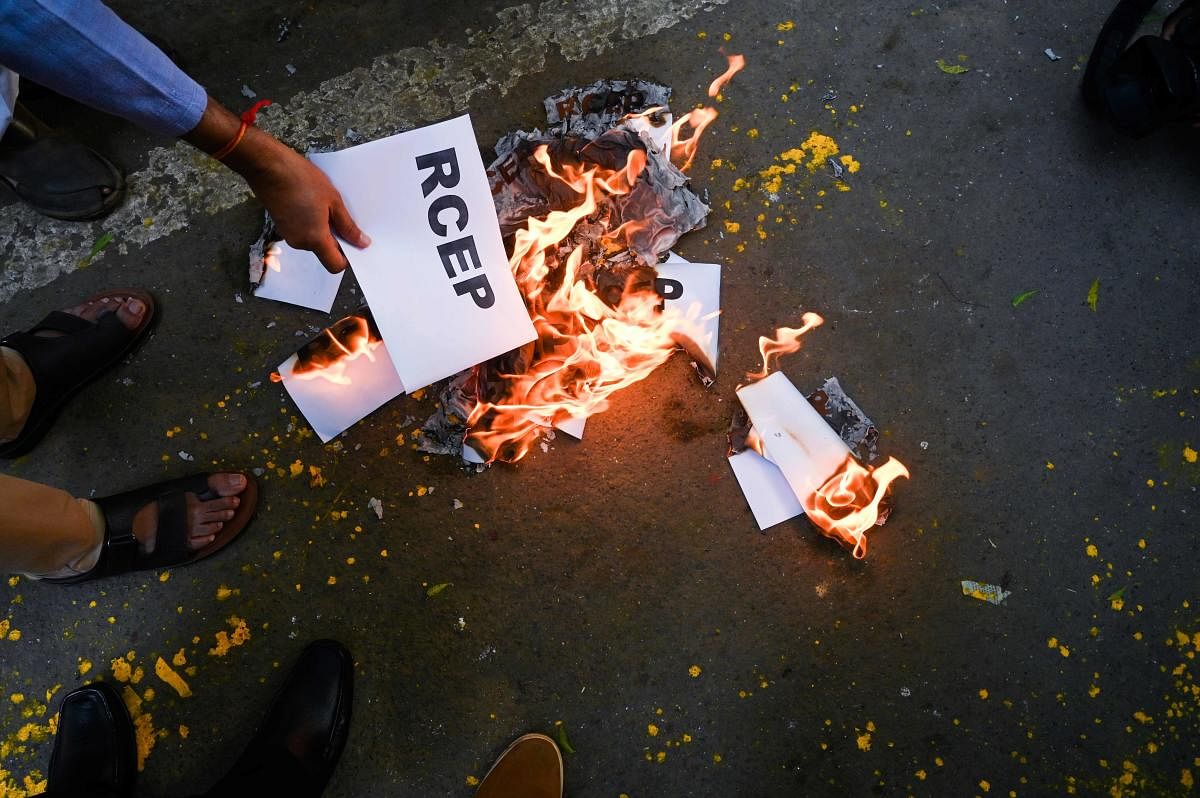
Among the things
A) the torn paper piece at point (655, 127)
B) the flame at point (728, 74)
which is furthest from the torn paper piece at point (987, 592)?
the flame at point (728, 74)

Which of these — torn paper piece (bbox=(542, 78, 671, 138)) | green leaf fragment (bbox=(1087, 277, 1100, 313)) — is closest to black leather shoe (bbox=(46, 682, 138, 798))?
torn paper piece (bbox=(542, 78, 671, 138))

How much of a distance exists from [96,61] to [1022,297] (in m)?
3.18

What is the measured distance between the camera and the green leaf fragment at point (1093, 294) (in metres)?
2.81

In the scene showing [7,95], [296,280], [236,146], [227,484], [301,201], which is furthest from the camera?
[296,280]

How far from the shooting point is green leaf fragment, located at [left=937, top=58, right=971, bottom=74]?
2914 mm

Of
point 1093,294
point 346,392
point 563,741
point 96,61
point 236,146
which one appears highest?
point 96,61

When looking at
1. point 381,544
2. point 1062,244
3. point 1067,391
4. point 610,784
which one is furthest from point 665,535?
point 1062,244

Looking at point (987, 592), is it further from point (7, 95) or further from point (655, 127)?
point (7, 95)

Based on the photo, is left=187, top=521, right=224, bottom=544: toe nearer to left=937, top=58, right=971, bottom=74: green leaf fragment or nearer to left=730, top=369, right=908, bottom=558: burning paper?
left=730, top=369, right=908, bottom=558: burning paper

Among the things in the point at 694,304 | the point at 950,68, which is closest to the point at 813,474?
the point at 694,304

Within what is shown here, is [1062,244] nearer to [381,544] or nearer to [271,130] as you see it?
[381,544]

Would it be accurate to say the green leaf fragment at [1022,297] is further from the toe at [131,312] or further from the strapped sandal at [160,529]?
the toe at [131,312]

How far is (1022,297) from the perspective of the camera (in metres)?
2.81

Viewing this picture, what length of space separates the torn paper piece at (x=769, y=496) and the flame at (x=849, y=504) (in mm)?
65
